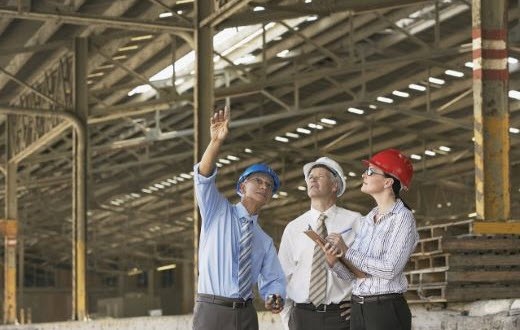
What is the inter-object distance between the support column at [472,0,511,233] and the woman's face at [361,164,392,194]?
6247 millimetres

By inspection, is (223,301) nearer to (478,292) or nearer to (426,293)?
(478,292)

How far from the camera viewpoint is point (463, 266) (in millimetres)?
10539

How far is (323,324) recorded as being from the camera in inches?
268

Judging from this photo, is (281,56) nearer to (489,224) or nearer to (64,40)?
(64,40)

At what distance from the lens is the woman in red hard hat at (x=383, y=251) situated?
18.4 ft

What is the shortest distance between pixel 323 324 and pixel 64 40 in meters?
18.4

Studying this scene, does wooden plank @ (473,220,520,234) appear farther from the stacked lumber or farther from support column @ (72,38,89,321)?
support column @ (72,38,89,321)

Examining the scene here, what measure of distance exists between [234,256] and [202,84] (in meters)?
11.1

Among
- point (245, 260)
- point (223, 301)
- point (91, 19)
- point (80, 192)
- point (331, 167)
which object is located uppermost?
point (91, 19)

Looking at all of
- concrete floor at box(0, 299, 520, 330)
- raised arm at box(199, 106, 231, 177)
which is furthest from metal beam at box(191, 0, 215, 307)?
raised arm at box(199, 106, 231, 177)

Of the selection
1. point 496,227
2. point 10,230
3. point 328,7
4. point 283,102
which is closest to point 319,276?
point 496,227

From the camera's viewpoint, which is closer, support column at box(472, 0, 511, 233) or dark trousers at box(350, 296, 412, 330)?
dark trousers at box(350, 296, 412, 330)

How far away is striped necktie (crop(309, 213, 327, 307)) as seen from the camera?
22.4 ft

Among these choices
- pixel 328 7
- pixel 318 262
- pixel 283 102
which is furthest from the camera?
pixel 283 102
